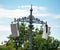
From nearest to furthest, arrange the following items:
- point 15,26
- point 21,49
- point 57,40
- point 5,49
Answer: point 15,26 < point 5,49 < point 21,49 < point 57,40

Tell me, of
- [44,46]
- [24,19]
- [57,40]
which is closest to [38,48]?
[44,46]

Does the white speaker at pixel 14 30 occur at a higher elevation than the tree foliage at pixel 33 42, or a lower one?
higher

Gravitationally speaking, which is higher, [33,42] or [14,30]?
[14,30]

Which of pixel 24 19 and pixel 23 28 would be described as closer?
pixel 24 19

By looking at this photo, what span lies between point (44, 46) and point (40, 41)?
34.3 inches

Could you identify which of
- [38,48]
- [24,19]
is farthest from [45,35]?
[38,48]

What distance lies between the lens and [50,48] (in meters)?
44.3

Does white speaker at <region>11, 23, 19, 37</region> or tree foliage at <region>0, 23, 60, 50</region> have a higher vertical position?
white speaker at <region>11, 23, 19, 37</region>

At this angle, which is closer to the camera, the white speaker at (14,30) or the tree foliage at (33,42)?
the white speaker at (14,30)

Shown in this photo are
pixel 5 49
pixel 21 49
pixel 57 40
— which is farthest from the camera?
pixel 57 40

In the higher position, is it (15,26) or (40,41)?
(15,26)

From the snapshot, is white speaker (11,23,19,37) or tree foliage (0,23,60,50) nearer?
white speaker (11,23,19,37)

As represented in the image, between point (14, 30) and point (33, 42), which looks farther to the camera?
point (33, 42)

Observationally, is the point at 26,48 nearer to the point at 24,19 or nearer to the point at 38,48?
the point at 38,48
